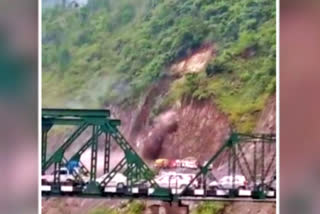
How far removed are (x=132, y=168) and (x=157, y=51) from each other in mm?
428

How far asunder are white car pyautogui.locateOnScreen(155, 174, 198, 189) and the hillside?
0.07m

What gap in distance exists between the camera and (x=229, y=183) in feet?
6.12

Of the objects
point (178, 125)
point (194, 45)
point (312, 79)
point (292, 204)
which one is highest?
point (194, 45)

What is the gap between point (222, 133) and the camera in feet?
6.16

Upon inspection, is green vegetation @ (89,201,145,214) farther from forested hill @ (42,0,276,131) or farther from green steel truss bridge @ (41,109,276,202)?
forested hill @ (42,0,276,131)

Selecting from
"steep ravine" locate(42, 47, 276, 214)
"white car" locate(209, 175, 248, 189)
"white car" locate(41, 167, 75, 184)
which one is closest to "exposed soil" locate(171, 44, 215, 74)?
"steep ravine" locate(42, 47, 276, 214)

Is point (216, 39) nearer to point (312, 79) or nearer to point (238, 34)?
point (238, 34)

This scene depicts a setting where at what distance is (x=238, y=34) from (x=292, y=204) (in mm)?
629

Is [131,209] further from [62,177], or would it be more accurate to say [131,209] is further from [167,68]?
[167,68]

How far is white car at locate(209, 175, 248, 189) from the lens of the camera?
1.86 meters

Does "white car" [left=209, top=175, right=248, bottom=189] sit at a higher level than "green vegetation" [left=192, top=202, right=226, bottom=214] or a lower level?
higher

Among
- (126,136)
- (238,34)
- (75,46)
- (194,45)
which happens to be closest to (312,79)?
(238,34)

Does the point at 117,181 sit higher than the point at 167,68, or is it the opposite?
the point at 167,68

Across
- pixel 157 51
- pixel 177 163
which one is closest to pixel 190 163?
pixel 177 163
